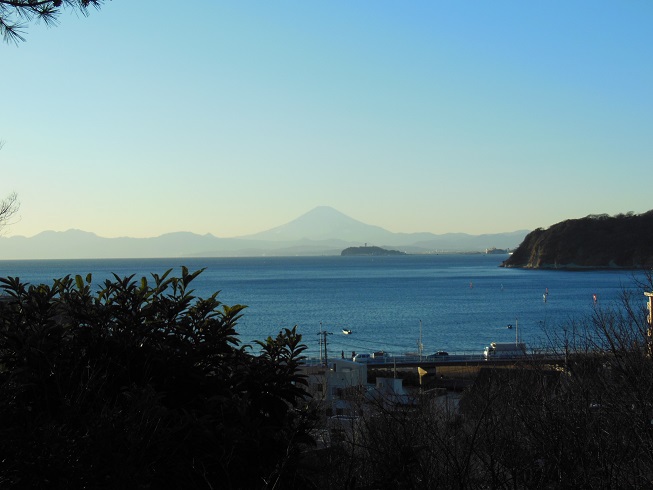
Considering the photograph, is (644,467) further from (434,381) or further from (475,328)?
(475,328)

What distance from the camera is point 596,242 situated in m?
176

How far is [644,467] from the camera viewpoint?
7230mm

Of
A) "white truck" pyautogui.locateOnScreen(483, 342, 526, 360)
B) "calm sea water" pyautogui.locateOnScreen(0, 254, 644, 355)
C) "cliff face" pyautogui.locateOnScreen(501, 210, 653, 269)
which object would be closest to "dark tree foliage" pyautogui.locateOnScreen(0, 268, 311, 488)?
"calm sea water" pyautogui.locateOnScreen(0, 254, 644, 355)

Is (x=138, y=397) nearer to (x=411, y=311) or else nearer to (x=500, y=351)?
(x=500, y=351)

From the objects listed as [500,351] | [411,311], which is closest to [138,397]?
[500,351]

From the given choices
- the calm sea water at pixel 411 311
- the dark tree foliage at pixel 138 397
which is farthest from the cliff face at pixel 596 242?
the dark tree foliage at pixel 138 397

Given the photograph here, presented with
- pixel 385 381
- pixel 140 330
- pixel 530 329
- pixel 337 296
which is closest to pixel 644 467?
pixel 140 330

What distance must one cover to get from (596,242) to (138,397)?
18191cm

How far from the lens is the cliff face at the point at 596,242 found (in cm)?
16112

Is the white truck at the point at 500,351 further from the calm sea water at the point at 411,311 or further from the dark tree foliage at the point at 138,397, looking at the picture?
the dark tree foliage at the point at 138,397

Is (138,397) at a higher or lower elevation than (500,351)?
higher

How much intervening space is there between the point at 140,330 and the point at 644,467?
4.84 metres

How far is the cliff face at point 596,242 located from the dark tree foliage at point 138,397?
154m

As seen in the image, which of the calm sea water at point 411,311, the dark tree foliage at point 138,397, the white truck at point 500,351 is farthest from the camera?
the calm sea water at point 411,311
